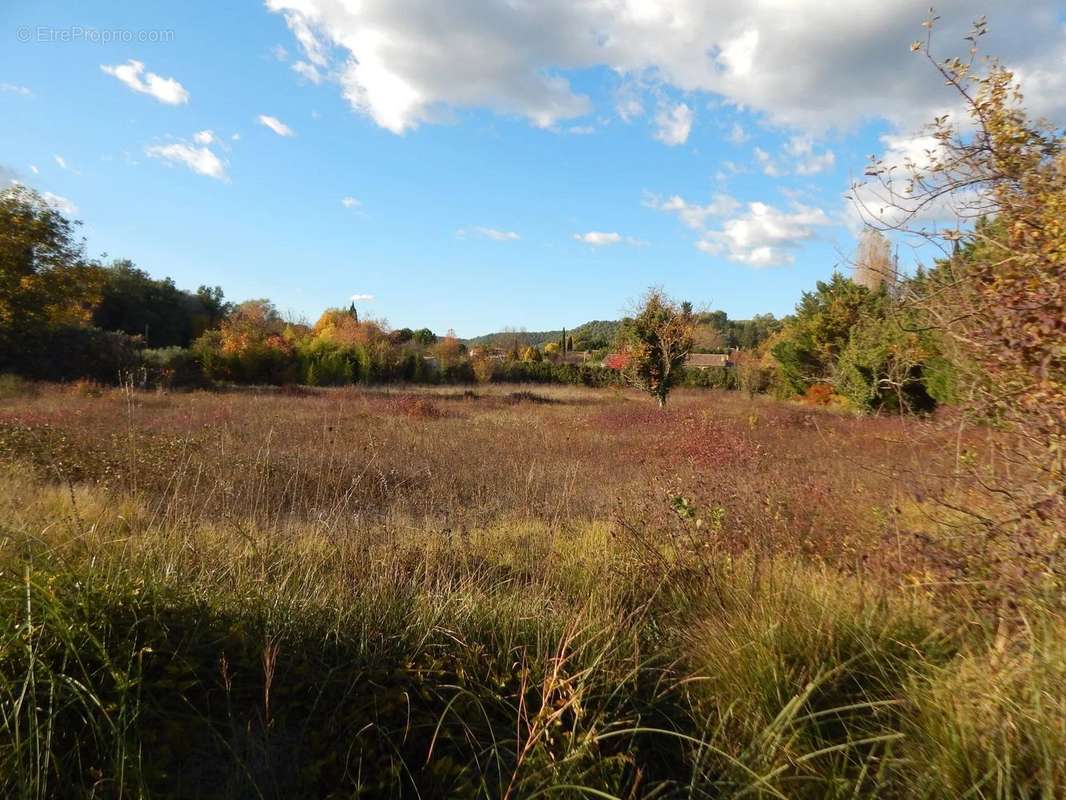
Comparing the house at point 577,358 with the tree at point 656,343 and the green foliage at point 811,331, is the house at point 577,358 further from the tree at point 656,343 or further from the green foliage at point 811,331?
the tree at point 656,343

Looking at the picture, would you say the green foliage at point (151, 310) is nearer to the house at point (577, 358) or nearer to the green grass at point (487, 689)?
the house at point (577, 358)

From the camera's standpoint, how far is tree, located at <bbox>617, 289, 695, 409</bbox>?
24.6 metres

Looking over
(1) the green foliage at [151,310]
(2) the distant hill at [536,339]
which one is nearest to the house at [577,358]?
(2) the distant hill at [536,339]

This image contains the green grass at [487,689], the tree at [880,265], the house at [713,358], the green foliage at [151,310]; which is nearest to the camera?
the green grass at [487,689]

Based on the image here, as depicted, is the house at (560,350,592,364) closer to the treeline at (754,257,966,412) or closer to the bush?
the treeline at (754,257,966,412)

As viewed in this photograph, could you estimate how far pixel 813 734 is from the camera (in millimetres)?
2104

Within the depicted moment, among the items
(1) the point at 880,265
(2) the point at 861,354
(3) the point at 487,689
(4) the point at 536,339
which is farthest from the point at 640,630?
(4) the point at 536,339

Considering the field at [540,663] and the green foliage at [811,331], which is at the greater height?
the green foliage at [811,331]

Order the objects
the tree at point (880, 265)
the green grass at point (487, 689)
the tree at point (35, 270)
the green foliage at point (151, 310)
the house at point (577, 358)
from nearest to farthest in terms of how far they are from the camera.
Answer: the green grass at point (487, 689) < the tree at point (880, 265) < the tree at point (35, 270) < the green foliage at point (151, 310) < the house at point (577, 358)

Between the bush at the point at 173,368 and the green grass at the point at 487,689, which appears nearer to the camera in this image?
the green grass at the point at 487,689

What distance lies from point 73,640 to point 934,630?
3.33m

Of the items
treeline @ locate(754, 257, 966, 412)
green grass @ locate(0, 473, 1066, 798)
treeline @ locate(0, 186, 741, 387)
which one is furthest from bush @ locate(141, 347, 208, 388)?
green grass @ locate(0, 473, 1066, 798)

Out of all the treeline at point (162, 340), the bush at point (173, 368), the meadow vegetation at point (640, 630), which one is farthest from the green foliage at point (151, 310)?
the meadow vegetation at point (640, 630)

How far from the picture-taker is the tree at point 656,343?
24.6 metres
